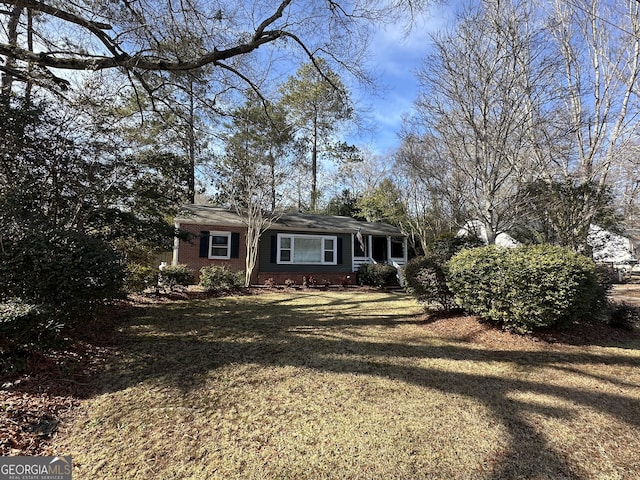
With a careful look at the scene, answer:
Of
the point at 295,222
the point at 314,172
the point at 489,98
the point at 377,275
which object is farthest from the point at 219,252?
the point at 314,172

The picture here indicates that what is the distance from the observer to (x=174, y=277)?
390 inches

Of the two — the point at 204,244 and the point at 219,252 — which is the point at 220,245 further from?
the point at 204,244

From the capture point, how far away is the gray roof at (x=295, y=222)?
1340 cm

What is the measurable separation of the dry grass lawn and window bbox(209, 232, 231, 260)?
8007 millimetres

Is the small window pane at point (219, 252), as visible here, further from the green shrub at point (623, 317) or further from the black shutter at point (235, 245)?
the green shrub at point (623, 317)

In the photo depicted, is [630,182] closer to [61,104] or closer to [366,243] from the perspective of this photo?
[366,243]

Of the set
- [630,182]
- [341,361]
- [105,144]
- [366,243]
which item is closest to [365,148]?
[366,243]

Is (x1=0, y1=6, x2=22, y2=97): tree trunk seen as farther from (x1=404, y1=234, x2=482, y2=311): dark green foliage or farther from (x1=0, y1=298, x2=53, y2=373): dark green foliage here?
(x1=404, y1=234, x2=482, y2=311): dark green foliage

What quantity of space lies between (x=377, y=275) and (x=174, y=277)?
8103 millimetres

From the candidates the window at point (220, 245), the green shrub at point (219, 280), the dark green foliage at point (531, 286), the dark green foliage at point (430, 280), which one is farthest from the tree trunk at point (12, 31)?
the dark green foliage at point (531, 286)

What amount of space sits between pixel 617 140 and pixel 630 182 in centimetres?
327

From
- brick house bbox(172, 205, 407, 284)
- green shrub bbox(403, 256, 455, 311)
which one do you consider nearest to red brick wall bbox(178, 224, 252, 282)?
brick house bbox(172, 205, 407, 284)

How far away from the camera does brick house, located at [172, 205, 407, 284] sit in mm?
13172

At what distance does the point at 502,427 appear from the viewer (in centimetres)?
284
